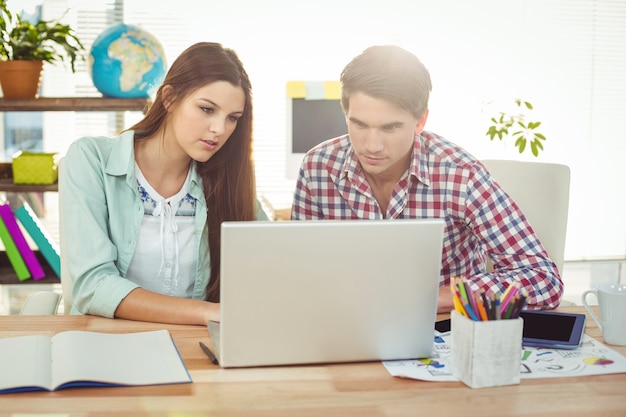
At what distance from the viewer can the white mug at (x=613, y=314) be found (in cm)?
133

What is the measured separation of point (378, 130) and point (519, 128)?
2.90 metres

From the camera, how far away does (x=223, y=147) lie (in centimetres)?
191

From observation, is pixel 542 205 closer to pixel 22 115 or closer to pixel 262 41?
pixel 262 41

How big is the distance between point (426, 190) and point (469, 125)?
8.63ft

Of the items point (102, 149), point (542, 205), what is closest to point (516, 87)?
point (542, 205)

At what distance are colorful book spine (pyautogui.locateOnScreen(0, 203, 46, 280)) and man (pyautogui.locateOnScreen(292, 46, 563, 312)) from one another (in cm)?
164

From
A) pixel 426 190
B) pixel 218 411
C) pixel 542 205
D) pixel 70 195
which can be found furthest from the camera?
pixel 542 205

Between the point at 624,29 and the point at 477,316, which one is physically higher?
the point at 624,29

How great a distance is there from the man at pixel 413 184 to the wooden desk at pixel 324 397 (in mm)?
402

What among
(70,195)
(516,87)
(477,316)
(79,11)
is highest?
(79,11)

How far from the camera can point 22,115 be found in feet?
13.3

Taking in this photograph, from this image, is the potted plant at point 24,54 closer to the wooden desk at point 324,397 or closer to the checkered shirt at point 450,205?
the checkered shirt at point 450,205

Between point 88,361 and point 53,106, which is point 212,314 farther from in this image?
point 53,106

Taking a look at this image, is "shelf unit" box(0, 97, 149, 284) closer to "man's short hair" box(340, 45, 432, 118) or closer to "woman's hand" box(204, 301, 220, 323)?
"man's short hair" box(340, 45, 432, 118)
